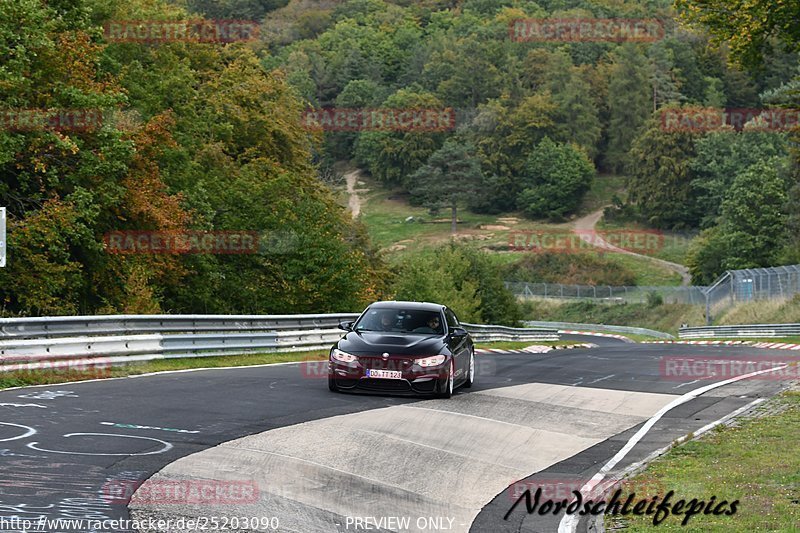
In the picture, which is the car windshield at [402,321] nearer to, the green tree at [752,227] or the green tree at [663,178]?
the green tree at [752,227]

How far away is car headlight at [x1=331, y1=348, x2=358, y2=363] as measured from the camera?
1775 centimetres

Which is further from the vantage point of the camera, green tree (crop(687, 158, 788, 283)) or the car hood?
green tree (crop(687, 158, 788, 283))

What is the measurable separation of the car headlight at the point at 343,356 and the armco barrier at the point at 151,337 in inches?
194

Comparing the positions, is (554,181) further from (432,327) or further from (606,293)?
(432,327)

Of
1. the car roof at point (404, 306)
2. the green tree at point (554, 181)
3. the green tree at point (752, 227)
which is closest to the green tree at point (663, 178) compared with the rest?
the green tree at point (554, 181)

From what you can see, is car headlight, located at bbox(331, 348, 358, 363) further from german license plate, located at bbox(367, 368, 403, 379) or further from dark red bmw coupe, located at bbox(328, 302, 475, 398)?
german license plate, located at bbox(367, 368, 403, 379)

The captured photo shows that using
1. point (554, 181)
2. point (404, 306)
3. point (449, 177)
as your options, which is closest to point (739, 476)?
point (404, 306)

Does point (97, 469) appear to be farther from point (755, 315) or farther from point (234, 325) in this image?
point (755, 315)

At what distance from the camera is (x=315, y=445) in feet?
40.1

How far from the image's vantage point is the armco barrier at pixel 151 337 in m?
19.1

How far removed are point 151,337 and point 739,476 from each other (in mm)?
14187

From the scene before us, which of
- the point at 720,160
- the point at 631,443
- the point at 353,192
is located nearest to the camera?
the point at 631,443

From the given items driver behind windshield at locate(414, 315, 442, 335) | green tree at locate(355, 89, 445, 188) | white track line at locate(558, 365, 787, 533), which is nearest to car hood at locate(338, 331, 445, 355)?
driver behind windshield at locate(414, 315, 442, 335)

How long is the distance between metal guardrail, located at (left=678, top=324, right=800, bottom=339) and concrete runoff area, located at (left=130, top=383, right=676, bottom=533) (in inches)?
1529
